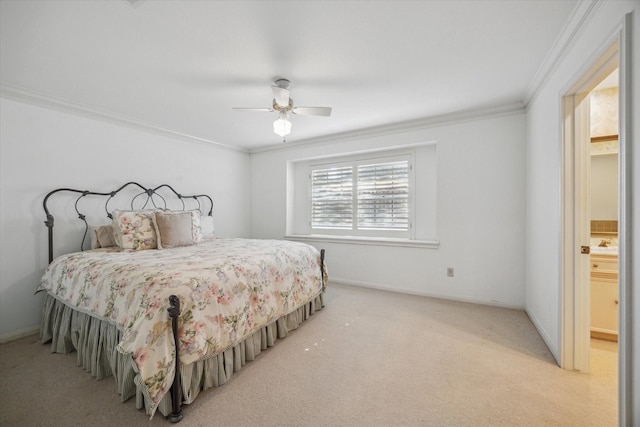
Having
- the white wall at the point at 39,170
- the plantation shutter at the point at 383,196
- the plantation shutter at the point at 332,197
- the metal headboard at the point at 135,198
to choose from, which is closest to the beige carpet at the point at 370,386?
the white wall at the point at 39,170

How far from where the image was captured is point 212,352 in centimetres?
175

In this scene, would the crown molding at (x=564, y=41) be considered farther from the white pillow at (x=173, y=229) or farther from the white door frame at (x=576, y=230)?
the white pillow at (x=173, y=229)

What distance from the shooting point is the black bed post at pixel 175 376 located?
1.52 m

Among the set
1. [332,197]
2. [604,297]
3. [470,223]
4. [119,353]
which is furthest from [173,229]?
[604,297]

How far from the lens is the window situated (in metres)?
4.01

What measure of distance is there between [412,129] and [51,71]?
3.87 metres

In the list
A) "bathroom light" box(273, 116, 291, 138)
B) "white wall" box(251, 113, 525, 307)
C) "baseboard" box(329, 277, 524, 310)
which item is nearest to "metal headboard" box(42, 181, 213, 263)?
"bathroom light" box(273, 116, 291, 138)

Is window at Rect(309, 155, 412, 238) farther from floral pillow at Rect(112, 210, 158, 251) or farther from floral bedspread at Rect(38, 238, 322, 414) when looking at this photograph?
floral pillow at Rect(112, 210, 158, 251)

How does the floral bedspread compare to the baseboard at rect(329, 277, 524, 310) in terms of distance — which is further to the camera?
the baseboard at rect(329, 277, 524, 310)

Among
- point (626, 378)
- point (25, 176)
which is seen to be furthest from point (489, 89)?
point (25, 176)

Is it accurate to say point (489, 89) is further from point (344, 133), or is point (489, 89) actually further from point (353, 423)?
point (353, 423)

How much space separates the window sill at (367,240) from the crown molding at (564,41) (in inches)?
79.2

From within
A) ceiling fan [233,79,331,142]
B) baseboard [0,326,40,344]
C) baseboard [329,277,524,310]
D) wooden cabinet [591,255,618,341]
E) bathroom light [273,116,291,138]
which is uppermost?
ceiling fan [233,79,331,142]

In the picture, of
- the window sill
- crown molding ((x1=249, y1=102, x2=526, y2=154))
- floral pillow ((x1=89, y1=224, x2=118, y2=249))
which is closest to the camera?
floral pillow ((x1=89, y1=224, x2=118, y2=249))
